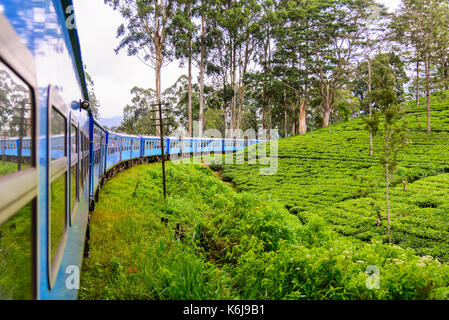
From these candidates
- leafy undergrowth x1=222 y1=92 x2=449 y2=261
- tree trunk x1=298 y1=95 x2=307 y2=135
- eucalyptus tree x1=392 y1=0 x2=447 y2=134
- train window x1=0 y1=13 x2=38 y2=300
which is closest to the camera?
train window x1=0 y1=13 x2=38 y2=300

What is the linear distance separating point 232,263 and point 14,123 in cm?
460

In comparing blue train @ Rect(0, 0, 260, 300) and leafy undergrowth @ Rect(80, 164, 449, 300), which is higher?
blue train @ Rect(0, 0, 260, 300)

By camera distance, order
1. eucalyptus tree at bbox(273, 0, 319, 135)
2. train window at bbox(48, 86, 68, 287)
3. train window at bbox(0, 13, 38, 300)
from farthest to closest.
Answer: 1. eucalyptus tree at bbox(273, 0, 319, 135)
2. train window at bbox(48, 86, 68, 287)
3. train window at bbox(0, 13, 38, 300)

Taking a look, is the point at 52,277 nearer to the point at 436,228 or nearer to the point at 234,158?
the point at 436,228

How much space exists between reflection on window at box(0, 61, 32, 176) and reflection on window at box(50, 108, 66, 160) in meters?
0.34

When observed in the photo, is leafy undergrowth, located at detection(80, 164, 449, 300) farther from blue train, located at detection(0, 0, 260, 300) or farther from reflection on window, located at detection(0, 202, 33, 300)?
reflection on window, located at detection(0, 202, 33, 300)

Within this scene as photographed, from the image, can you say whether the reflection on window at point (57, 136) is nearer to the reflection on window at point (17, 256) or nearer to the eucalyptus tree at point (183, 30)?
the reflection on window at point (17, 256)

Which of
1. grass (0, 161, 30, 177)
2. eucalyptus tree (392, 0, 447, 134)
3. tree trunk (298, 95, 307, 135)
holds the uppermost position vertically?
eucalyptus tree (392, 0, 447, 134)

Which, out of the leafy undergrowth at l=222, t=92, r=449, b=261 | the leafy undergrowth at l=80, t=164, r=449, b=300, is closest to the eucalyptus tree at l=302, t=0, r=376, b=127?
the leafy undergrowth at l=222, t=92, r=449, b=261

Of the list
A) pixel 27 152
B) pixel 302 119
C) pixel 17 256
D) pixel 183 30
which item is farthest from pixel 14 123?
pixel 302 119

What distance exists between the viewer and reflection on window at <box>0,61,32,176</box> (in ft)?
2.69

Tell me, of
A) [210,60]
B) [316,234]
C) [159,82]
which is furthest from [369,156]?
[210,60]

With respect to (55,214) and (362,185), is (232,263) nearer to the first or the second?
(55,214)

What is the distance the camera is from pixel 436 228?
8156 millimetres
